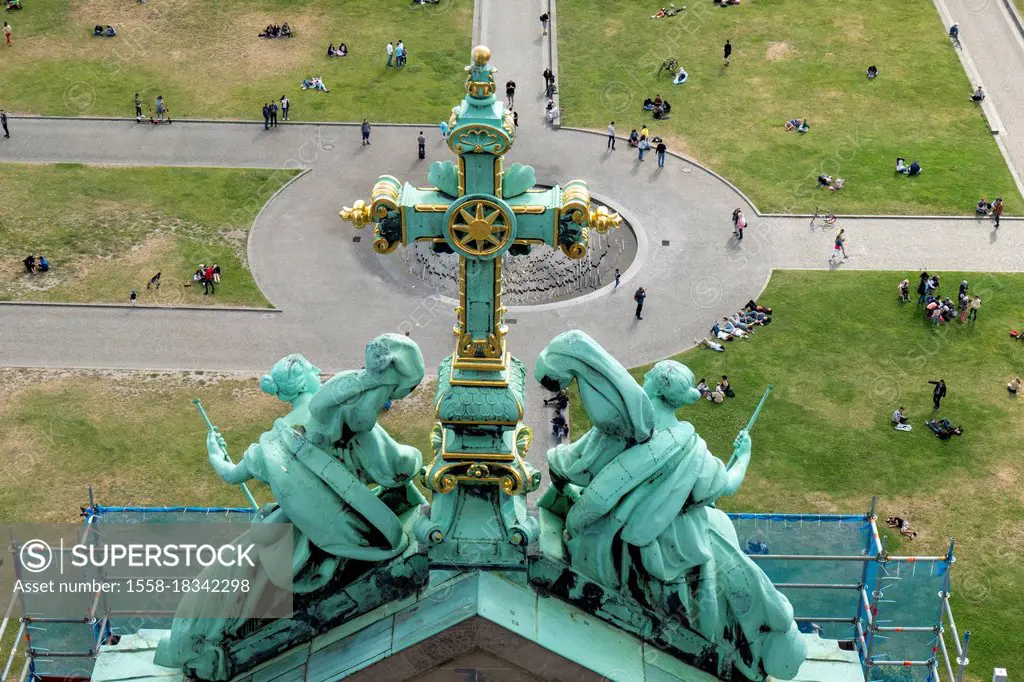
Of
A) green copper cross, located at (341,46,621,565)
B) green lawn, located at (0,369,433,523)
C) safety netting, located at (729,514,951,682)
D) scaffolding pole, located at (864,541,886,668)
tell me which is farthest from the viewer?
green lawn, located at (0,369,433,523)

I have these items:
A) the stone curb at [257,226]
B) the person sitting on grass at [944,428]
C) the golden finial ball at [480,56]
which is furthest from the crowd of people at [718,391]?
the golden finial ball at [480,56]

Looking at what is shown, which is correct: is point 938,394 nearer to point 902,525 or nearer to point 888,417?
point 888,417

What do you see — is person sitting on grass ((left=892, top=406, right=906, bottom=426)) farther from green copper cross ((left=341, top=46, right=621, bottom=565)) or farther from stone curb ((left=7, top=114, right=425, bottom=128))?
green copper cross ((left=341, top=46, right=621, bottom=565))

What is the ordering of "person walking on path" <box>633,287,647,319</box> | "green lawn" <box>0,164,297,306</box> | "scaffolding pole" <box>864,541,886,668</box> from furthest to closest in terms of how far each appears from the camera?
"green lawn" <box>0,164,297,306</box>, "person walking on path" <box>633,287,647,319</box>, "scaffolding pole" <box>864,541,886,668</box>

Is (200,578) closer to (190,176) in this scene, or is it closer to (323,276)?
(323,276)

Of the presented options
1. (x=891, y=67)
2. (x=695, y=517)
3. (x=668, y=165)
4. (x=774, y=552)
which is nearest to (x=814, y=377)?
(x=668, y=165)

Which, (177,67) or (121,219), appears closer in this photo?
(121,219)

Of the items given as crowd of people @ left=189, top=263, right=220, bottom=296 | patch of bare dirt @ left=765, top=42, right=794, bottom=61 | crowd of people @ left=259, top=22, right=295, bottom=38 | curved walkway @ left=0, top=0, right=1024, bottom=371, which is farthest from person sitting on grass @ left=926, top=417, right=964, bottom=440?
crowd of people @ left=259, top=22, right=295, bottom=38

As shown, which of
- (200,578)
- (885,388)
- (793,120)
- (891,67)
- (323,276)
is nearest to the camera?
(200,578)
